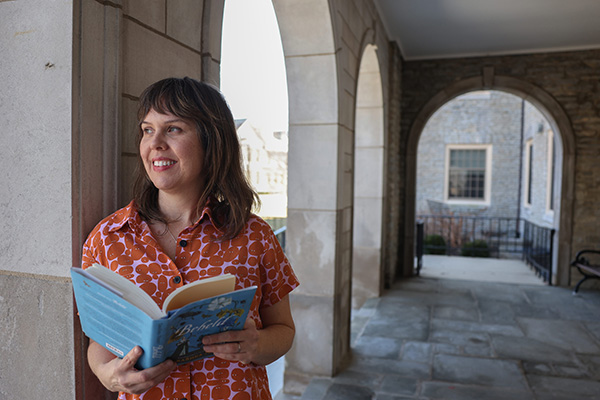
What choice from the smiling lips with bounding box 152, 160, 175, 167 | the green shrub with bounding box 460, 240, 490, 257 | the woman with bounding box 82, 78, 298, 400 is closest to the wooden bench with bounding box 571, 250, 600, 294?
the green shrub with bounding box 460, 240, 490, 257

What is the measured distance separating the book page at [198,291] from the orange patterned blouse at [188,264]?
0.54ft

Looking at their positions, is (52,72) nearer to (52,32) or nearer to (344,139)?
(52,32)

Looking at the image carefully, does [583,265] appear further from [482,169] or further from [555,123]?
[482,169]

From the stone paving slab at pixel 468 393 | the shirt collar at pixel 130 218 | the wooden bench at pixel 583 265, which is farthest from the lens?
the wooden bench at pixel 583 265

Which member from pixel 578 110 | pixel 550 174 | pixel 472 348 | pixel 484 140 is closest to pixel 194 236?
pixel 472 348

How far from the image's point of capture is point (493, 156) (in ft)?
43.1

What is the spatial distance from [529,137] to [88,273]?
42.8 feet

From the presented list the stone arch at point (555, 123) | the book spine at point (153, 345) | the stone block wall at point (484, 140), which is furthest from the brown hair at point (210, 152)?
the stone block wall at point (484, 140)

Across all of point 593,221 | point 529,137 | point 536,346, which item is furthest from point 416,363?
point 529,137

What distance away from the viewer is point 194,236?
3.56ft

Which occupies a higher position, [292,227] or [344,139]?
[344,139]

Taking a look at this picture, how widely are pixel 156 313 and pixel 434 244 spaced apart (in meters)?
9.75

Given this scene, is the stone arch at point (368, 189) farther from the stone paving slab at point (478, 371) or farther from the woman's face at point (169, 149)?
the woman's face at point (169, 149)

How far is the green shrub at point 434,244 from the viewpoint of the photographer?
988 cm
